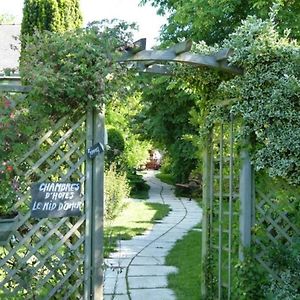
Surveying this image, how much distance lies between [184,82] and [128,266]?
2533mm

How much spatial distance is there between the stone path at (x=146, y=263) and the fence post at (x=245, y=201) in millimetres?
1100

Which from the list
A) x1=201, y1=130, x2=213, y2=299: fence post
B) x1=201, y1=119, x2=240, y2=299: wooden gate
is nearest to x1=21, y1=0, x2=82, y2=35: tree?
x1=201, y1=130, x2=213, y2=299: fence post

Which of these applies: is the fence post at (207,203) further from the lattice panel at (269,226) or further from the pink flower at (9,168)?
the pink flower at (9,168)

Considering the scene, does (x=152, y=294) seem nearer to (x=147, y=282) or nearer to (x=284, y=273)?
(x=147, y=282)

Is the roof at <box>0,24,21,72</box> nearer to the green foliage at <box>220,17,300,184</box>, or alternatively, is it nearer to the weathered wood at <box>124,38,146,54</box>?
the weathered wood at <box>124,38,146,54</box>

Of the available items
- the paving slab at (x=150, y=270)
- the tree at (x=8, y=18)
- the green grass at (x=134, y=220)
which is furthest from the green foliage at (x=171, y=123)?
the tree at (x=8, y=18)

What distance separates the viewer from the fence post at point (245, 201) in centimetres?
419

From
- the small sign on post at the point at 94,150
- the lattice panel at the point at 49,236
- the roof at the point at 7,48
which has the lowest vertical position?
the lattice panel at the point at 49,236

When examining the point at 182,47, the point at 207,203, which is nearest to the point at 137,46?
the point at 182,47

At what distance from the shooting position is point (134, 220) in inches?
405

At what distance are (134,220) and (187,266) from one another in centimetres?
393

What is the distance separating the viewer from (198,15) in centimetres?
855

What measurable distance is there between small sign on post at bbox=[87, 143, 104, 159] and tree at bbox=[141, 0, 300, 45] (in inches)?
183

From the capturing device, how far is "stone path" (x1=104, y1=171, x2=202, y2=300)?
16.9 feet
